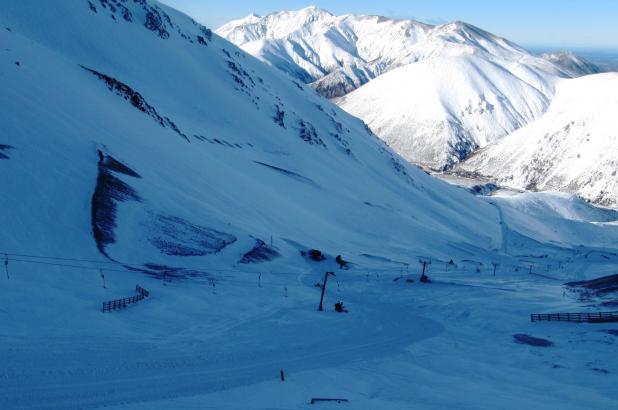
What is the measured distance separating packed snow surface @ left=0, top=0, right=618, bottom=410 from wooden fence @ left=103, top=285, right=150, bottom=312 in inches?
19.4

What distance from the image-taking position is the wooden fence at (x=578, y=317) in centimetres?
3753

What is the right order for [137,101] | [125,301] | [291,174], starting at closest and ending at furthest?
[125,301]
[137,101]
[291,174]

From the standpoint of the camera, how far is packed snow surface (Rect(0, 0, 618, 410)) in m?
26.2

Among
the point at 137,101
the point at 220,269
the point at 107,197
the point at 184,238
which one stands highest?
the point at 137,101

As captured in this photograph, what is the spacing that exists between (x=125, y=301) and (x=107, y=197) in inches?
587

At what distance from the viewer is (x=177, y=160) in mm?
64062

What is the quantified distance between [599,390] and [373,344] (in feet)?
39.5

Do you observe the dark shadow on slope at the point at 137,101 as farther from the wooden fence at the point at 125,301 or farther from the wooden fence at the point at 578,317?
the wooden fence at the point at 578,317

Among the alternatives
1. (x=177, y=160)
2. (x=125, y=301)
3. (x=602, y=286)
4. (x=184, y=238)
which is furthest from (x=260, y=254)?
(x=602, y=286)

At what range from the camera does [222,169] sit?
231 ft

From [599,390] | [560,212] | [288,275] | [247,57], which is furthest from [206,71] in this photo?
[599,390]

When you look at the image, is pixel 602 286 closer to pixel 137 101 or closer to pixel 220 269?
pixel 220 269

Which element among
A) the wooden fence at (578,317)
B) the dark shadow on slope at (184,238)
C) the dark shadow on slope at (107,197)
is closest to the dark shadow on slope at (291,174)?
the dark shadow on slope at (107,197)

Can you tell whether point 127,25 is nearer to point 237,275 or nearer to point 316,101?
point 316,101
